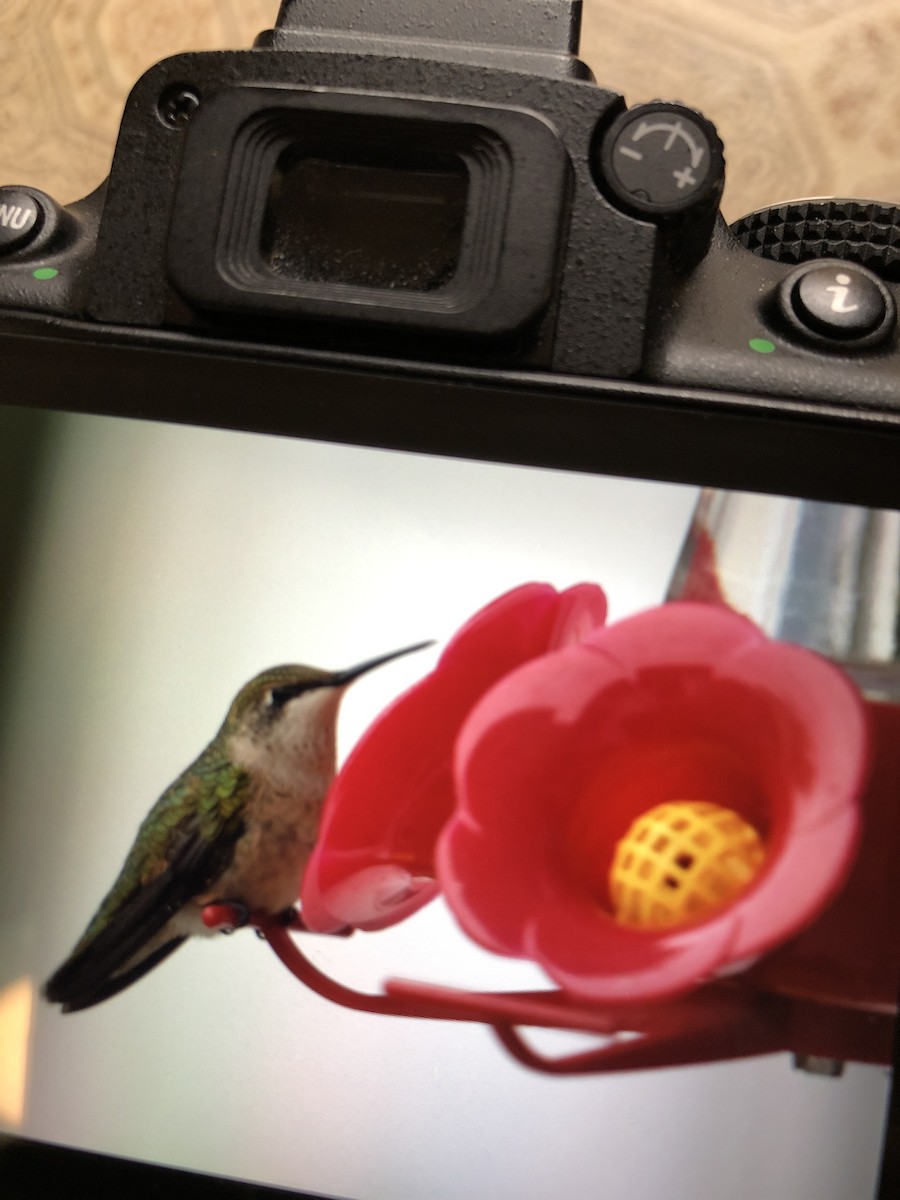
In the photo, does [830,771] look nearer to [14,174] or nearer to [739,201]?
[739,201]

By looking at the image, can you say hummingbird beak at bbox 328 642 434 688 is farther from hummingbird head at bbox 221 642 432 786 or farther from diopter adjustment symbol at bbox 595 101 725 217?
diopter adjustment symbol at bbox 595 101 725 217

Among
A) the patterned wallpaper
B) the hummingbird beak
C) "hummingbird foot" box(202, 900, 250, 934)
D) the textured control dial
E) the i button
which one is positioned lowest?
"hummingbird foot" box(202, 900, 250, 934)

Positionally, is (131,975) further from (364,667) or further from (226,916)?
(364,667)

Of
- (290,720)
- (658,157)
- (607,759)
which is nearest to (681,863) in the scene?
(607,759)

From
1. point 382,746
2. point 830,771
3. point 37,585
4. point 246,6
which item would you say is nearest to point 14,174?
point 246,6

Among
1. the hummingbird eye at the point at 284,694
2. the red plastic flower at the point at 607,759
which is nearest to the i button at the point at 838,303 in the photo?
the red plastic flower at the point at 607,759

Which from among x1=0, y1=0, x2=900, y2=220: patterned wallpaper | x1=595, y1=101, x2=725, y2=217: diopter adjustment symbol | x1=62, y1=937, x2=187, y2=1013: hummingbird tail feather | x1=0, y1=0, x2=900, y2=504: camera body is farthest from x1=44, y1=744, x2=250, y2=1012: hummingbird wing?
x1=0, y1=0, x2=900, y2=220: patterned wallpaper
